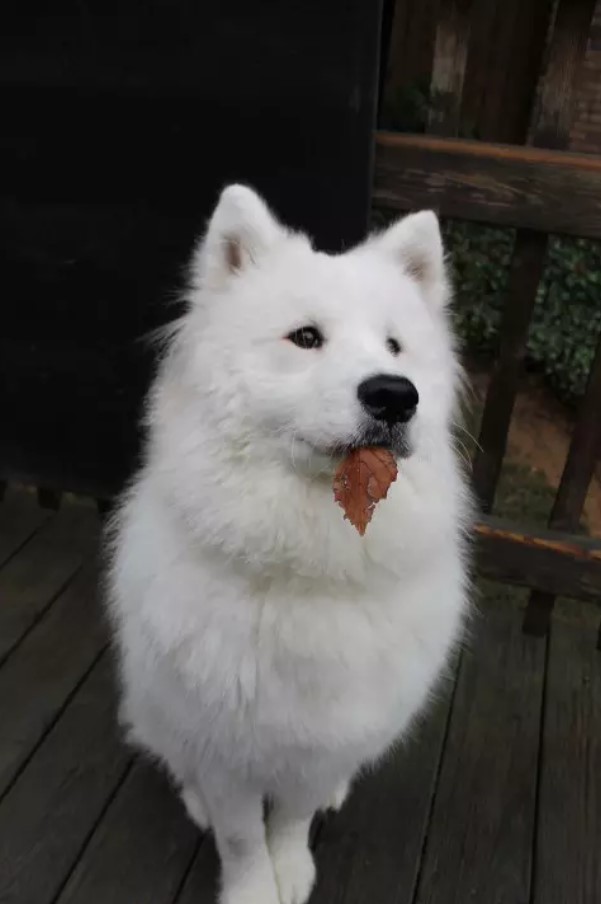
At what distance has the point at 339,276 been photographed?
1.38 metres

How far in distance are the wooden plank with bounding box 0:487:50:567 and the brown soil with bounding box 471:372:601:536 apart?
7.14ft

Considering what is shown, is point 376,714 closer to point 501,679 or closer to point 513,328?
point 501,679

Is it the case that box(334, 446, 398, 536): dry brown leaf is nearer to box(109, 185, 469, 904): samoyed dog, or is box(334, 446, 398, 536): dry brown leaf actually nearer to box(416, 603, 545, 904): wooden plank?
box(109, 185, 469, 904): samoyed dog

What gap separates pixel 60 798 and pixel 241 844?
0.51 m

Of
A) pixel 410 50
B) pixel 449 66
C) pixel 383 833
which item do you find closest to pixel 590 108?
pixel 410 50

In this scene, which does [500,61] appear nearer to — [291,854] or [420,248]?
[420,248]

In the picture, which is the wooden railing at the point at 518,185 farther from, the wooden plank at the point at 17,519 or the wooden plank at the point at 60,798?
the wooden plank at the point at 17,519

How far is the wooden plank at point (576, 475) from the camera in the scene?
230 cm

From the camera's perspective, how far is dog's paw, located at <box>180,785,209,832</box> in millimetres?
1882

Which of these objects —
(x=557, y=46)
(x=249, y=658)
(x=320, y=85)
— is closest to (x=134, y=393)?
(x=320, y=85)

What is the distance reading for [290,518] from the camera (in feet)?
4.42

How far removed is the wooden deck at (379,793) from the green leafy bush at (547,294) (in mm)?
2112

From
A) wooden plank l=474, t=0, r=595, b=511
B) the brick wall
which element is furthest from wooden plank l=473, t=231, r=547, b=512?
the brick wall

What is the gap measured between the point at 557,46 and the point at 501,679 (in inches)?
63.9
